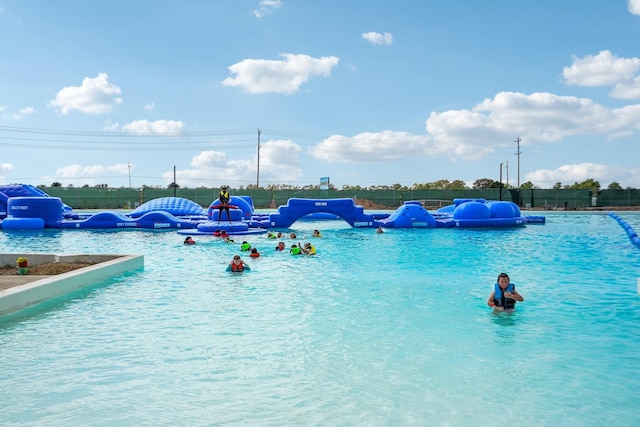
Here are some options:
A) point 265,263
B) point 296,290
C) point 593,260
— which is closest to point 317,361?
point 296,290

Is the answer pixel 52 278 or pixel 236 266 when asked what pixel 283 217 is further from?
pixel 52 278

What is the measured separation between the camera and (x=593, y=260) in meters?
13.5

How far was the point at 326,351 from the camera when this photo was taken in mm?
5746

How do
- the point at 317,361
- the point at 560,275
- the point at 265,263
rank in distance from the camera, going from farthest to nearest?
the point at 265,263 < the point at 560,275 < the point at 317,361

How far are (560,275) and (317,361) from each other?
25.1 ft

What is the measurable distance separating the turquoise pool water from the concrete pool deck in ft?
0.87

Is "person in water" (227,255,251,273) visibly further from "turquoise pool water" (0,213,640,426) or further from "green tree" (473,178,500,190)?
"green tree" (473,178,500,190)

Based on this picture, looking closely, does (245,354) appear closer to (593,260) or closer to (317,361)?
(317,361)

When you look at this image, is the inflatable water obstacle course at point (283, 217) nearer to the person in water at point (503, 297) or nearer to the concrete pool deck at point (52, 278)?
the concrete pool deck at point (52, 278)

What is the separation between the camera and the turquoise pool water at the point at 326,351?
13.9 ft

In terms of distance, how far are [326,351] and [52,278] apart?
16.8 ft

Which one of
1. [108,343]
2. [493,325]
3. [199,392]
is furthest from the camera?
[493,325]

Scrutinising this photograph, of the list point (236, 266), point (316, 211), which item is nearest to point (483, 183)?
point (316, 211)

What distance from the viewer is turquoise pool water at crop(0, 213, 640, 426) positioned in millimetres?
4230
